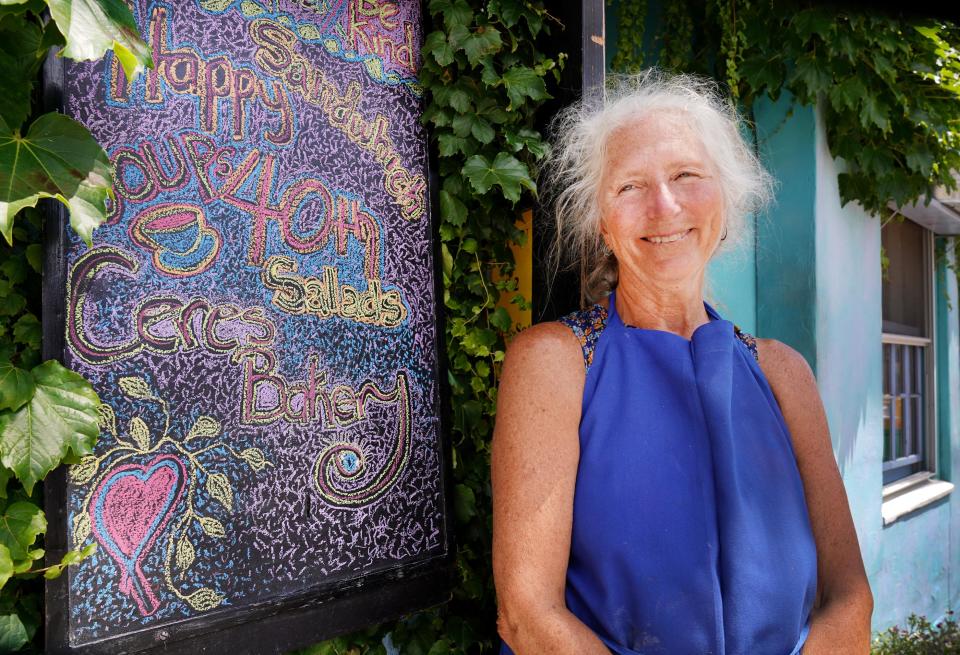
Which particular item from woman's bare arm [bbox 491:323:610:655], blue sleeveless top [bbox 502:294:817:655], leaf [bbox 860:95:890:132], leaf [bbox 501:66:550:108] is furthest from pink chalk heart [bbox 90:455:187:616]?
leaf [bbox 860:95:890:132]

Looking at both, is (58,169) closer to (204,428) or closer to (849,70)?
(204,428)

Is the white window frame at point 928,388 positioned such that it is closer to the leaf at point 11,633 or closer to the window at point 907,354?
the window at point 907,354

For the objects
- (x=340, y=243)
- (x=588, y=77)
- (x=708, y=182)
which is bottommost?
(x=340, y=243)

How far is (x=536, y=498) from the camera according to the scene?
1173 millimetres

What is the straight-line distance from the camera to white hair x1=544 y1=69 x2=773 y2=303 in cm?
141

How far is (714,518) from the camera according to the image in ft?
3.98

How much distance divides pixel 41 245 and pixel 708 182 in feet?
3.92

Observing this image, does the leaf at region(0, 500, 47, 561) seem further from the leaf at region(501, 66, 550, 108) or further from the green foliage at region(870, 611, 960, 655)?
the green foliage at region(870, 611, 960, 655)

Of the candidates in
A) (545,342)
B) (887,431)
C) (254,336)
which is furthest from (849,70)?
(887,431)

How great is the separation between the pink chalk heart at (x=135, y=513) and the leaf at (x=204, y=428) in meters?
0.05

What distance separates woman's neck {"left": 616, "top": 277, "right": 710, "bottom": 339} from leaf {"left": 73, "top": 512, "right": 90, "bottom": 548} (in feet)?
3.38

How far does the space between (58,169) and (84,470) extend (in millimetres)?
436

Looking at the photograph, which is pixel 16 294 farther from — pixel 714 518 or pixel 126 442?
pixel 714 518

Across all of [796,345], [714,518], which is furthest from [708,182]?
[796,345]
